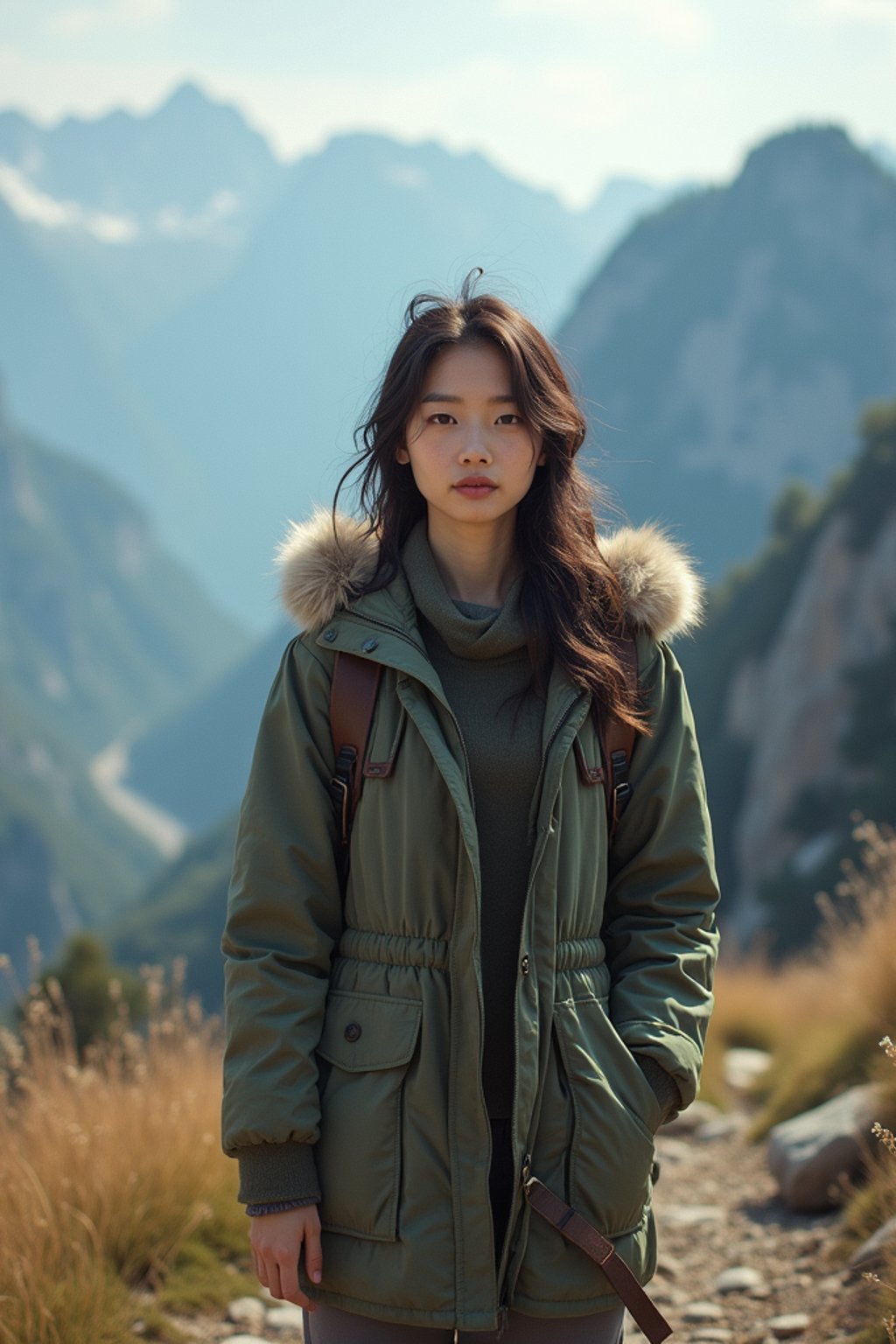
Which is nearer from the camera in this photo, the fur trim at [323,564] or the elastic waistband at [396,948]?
the elastic waistband at [396,948]

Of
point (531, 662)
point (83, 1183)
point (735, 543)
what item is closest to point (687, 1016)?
point (531, 662)

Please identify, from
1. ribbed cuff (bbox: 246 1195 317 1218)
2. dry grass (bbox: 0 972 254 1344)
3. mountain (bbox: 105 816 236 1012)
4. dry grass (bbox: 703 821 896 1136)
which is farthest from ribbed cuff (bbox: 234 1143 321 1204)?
mountain (bbox: 105 816 236 1012)

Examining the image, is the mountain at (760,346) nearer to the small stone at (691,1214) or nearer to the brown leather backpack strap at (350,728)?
the small stone at (691,1214)

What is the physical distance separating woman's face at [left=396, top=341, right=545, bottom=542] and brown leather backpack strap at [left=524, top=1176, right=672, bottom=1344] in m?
1.16

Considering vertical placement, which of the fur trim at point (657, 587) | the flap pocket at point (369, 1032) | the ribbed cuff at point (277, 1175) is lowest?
the ribbed cuff at point (277, 1175)

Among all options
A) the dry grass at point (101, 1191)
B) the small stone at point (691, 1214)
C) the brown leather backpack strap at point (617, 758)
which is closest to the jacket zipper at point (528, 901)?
the brown leather backpack strap at point (617, 758)

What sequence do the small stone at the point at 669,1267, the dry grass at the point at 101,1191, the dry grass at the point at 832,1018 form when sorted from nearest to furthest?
the dry grass at the point at 101,1191 < the small stone at the point at 669,1267 < the dry grass at the point at 832,1018

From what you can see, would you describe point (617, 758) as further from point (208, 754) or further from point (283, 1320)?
point (208, 754)

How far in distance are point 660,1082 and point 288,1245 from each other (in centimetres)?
68

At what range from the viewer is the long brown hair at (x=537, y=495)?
2.40 metres

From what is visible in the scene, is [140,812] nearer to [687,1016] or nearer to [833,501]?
[833,501]

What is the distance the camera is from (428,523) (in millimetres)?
2578

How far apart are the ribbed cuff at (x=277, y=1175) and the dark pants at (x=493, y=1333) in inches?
6.0

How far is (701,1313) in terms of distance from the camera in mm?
3969
